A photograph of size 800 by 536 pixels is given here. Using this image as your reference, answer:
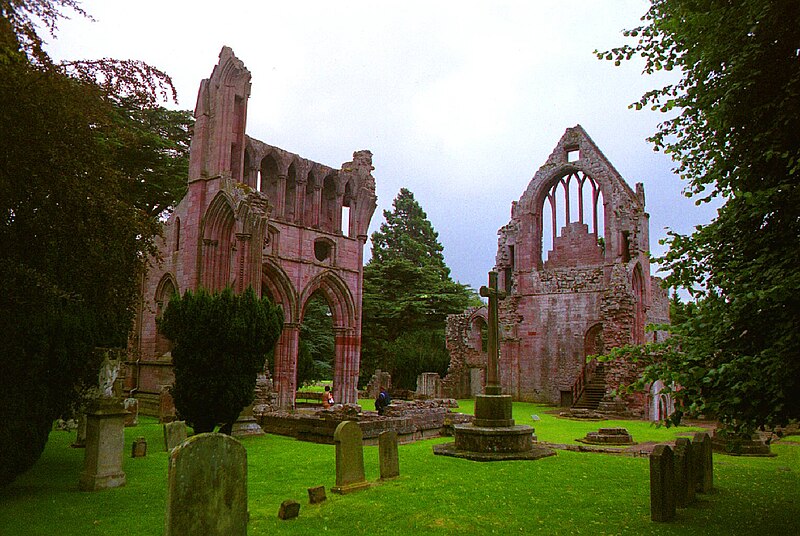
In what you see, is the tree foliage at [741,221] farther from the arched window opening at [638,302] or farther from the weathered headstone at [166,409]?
the arched window opening at [638,302]

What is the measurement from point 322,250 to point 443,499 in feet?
64.8

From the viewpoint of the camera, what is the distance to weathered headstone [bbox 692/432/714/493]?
7882mm

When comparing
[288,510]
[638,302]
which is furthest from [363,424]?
[638,302]

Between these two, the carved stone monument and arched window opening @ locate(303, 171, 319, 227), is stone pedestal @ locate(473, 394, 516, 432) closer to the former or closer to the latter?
the carved stone monument

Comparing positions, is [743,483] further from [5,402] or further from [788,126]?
[5,402]

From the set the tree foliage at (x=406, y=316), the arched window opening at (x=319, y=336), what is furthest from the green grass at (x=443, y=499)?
the arched window opening at (x=319, y=336)

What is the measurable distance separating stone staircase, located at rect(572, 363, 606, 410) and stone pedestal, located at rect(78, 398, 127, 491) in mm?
20636

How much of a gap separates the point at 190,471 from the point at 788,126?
5.93 m

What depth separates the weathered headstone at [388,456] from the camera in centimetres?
884

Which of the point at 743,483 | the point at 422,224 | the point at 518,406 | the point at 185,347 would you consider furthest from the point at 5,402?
the point at 422,224

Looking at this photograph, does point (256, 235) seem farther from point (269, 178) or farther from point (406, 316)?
point (406, 316)

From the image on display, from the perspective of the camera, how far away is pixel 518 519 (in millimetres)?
6680

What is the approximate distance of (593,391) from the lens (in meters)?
26.5

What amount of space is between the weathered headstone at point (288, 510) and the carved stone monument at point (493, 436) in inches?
198
